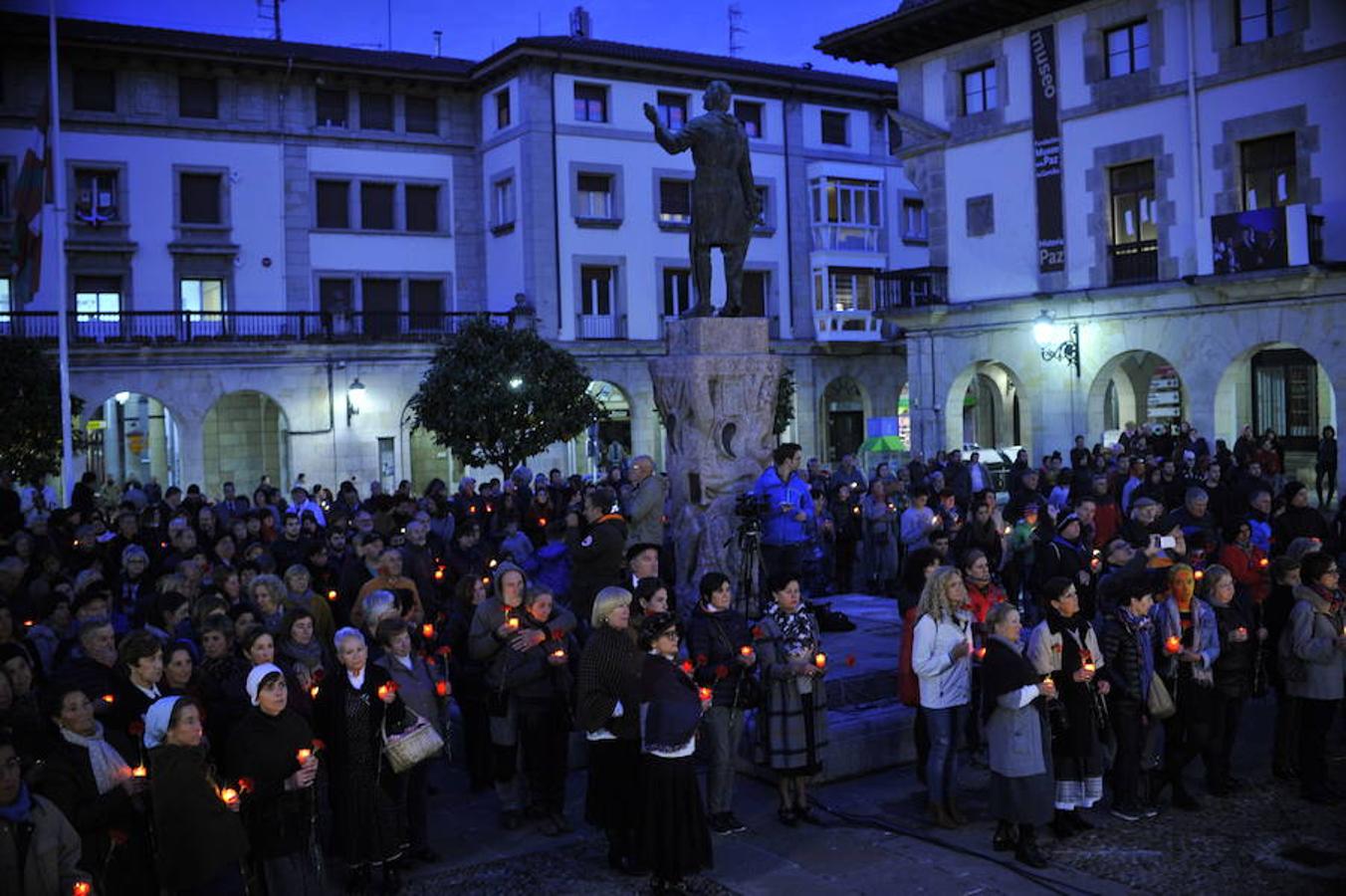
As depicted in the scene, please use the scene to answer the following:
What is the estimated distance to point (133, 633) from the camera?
23.9ft

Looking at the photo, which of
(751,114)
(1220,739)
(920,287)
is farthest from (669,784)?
(751,114)

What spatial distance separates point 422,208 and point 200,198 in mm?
6124

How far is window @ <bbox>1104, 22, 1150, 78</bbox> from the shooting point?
1017 inches

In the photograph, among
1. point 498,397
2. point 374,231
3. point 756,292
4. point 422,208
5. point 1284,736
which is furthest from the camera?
point 756,292

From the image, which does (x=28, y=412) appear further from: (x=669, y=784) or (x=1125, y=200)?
(x=1125, y=200)

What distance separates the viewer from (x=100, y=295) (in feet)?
109

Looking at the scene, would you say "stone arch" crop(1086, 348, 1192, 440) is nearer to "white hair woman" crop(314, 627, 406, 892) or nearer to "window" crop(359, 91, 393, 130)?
"window" crop(359, 91, 393, 130)

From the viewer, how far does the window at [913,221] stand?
41.7 metres

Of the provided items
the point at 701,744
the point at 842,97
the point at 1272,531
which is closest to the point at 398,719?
the point at 701,744

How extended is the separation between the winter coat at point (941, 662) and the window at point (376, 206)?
3066 cm

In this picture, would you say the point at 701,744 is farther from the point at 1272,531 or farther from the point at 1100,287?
the point at 1100,287

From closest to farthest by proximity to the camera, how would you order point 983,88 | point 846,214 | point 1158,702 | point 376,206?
point 1158,702, point 983,88, point 376,206, point 846,214

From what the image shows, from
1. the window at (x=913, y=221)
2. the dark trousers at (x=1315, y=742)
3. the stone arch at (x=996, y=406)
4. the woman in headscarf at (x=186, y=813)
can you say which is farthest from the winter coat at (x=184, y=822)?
the window at (x=913, y=221)

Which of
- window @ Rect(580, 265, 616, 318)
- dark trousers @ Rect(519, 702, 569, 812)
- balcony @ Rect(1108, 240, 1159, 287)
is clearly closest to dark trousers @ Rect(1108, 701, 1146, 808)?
dark trousers @ Rect(519, 702, 569, 812)
